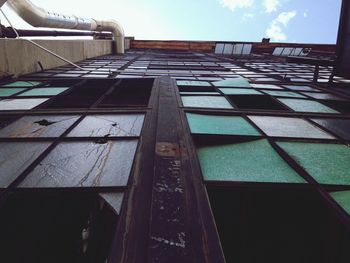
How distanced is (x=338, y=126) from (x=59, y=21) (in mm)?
9802

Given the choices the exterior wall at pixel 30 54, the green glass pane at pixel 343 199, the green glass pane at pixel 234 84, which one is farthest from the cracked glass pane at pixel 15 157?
the green glass pane at pixel 234 84

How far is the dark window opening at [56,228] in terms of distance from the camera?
1.57 m

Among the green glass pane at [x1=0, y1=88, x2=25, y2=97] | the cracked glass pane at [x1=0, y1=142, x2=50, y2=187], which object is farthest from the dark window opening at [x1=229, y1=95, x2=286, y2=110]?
the green glass pane at [x1=0, y1=88, x2=25, y2=97]

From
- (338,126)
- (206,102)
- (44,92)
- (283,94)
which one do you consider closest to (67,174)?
(206,102)

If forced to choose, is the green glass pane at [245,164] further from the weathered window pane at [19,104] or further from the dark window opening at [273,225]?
the weathered window pane at [19,104]

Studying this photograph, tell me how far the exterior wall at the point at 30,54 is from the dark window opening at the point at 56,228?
15.0 feet

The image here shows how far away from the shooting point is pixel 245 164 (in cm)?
215

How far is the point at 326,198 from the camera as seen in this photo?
1767mm

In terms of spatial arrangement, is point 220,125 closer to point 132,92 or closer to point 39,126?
point 39,126

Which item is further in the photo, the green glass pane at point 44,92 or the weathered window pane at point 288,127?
the green glass pane at point 44,92

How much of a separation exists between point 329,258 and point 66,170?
1.93 m

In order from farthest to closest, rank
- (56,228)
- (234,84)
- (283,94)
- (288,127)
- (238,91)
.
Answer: (234,84) → (238,91) → (283,94) → (288,127) → (56,228)

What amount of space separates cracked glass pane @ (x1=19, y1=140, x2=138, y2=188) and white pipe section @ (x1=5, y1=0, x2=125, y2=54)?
22.4 ft

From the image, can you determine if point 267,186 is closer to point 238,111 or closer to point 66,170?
point 66,170
